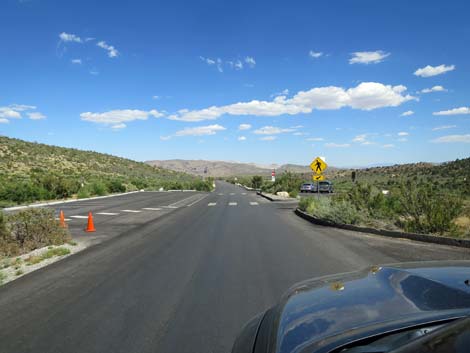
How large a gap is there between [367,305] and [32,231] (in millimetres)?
10953

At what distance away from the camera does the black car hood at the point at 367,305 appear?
2.26 metres

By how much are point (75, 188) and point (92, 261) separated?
33.6 metres

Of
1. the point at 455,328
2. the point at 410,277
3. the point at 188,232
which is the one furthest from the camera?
the point at 188,232

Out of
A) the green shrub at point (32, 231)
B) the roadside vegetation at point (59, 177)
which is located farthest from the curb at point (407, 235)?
the roadside vegetation at point (59, 177)

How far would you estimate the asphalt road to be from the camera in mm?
4656

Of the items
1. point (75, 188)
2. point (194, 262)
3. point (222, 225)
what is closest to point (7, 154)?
point (75, 188)

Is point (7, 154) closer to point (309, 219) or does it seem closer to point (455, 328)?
point (309, 219)

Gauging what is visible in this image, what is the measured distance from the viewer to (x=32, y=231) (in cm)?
1129

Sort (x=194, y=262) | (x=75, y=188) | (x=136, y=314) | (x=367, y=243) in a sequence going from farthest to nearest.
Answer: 1. (x=75, y=188)
2. (x=367, y=243)
3. (x=194, y=262)
4. (x=136, y=314)

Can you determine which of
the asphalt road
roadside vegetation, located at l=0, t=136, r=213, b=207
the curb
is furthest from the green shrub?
roadside vegetation, located at l=0, t=136, r=213, b=207

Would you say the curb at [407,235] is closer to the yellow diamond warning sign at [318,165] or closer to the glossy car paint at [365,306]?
the yellow diamond warning sign at [318,165]

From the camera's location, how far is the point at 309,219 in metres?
18.5

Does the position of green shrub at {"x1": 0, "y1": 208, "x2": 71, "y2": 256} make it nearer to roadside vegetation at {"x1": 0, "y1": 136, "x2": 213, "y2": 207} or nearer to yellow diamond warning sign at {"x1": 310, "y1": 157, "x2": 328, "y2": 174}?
yellow diamond warning sign at {"x1": 310, "y1": 157, "x2": 328, "y2": 174}

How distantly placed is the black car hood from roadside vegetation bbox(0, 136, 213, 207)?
3010 cm
